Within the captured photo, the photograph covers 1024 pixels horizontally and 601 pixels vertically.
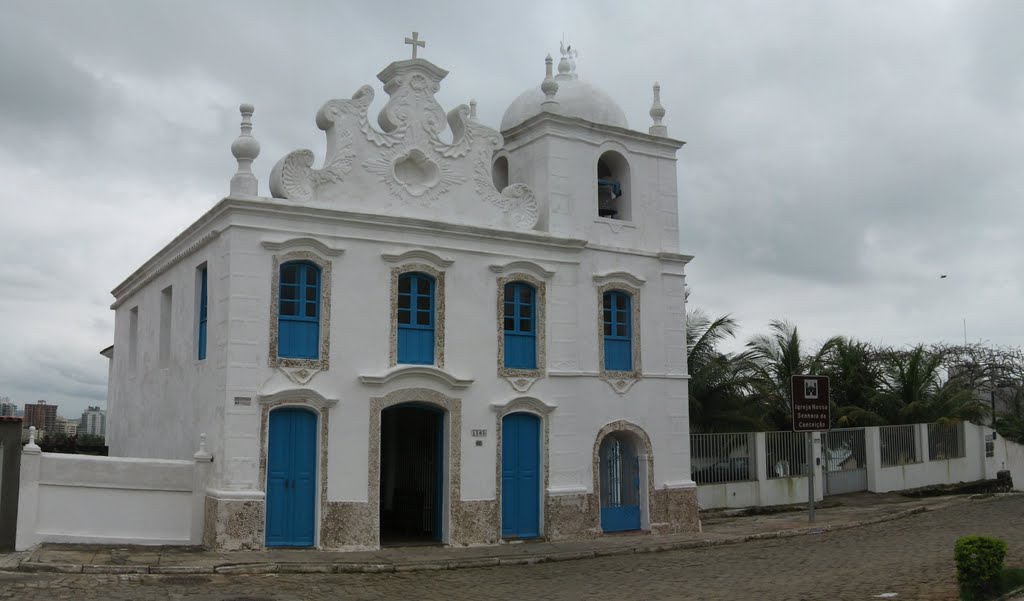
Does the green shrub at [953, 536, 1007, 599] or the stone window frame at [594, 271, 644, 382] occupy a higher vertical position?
the stone window frame at [594, 271, 644, 382]

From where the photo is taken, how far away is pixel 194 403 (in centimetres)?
1650

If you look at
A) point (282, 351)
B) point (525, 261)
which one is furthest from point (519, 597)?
point (525, 261)

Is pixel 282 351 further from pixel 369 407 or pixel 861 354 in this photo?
pixel 861 354

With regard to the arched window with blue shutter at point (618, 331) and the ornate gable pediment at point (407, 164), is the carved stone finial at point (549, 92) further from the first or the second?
the arched window with blue shutter at point (618, 331)

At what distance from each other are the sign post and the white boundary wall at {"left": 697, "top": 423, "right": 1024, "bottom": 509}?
225 centimetres

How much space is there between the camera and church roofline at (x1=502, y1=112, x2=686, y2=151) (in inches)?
727

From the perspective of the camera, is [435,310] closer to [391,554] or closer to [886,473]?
[391,554]

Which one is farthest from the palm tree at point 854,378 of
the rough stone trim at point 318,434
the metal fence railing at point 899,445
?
the rough stone trim at point 318,434

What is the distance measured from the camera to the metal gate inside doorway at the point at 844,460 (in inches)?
1007

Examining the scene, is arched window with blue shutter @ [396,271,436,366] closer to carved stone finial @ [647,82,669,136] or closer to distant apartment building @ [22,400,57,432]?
carved stone finial @ [647,82,669,136]

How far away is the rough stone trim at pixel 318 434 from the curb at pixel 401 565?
1.53m

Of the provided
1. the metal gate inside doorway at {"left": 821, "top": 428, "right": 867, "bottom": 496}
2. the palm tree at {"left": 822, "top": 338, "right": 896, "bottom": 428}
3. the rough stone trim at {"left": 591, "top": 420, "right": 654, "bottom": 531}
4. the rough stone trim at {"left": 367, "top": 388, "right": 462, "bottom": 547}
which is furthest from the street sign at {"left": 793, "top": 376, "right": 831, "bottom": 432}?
the palm tree at {"left": 822, "top": 338, "right": 896, "bottom": 428}

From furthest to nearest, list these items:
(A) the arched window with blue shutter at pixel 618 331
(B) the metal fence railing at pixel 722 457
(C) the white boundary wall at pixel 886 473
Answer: (C) the white boundary wall at pixel 886 473 → (B) the metal fence railing at pixel 722 457 → (A) the arched window with blue shutter at pixel 618 331

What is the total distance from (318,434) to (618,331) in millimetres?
6385
